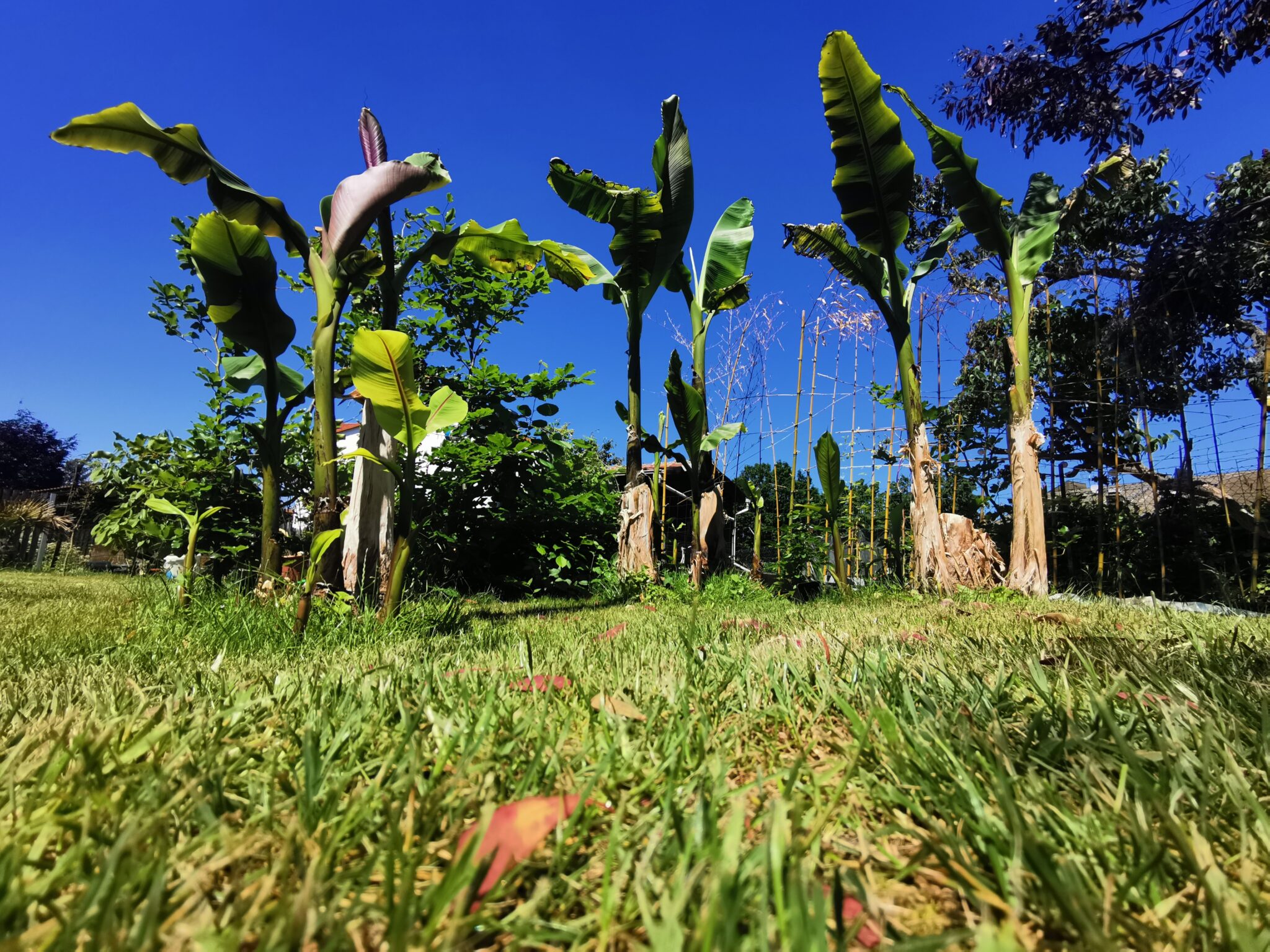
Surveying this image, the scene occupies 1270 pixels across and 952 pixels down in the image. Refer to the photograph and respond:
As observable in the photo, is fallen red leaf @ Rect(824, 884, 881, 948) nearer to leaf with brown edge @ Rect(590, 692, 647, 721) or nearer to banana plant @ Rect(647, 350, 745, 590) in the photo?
leaf with brown edge @ Rect(590, 692, 647, 721)

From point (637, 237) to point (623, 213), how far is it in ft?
0.96

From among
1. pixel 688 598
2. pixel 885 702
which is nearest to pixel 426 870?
pixel 885 702

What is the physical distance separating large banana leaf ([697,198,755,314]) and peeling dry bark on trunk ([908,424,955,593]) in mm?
2463

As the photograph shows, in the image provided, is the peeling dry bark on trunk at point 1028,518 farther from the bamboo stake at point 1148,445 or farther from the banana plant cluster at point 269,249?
the banana plant cluster at point 269,249

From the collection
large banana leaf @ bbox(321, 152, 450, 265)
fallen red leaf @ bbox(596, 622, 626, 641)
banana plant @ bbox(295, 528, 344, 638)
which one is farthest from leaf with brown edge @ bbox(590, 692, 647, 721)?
large banana leaf @ bbox(321, 152, 450, 265)

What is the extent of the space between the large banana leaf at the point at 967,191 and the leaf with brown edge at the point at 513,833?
20.3 feet

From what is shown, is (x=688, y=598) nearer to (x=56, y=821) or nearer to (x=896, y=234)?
(x=896, y=234)

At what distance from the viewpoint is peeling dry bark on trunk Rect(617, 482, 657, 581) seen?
20.7ft

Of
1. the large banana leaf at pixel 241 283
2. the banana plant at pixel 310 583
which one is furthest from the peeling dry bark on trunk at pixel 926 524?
the large banana leaf at pixel 241 283

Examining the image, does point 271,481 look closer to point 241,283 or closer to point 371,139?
point 241,283

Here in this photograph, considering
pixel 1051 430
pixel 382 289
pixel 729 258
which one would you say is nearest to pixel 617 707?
pixel 382 289

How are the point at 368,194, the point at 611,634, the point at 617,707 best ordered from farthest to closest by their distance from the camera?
the point at 368,194
the point at 611,634
the point at 617,707

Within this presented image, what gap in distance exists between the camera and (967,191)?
18.6 feet

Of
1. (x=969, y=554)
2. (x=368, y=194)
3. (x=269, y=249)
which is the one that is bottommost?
(x=969, y=554)
